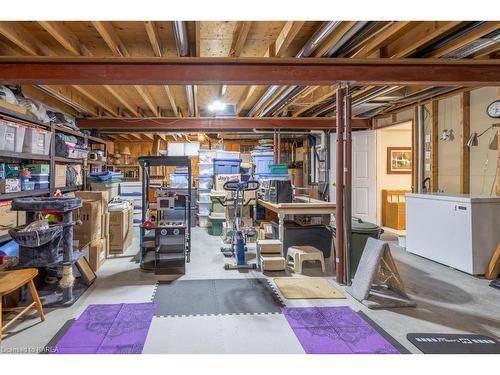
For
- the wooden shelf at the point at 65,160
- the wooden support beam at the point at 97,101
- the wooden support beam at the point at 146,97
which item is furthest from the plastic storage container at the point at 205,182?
the wooden shelf at the point at 65,160

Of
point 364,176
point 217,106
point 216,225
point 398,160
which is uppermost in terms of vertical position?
point 217,106

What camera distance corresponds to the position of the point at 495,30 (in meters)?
2.97

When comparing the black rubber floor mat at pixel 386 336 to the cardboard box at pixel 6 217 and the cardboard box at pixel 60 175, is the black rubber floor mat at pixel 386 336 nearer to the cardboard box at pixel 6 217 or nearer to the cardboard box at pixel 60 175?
the cardboard box at pixel 6 217

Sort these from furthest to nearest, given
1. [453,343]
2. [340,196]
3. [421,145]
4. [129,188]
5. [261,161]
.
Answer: [261,161], [129,188], [421,145], [340,196], [453,343]

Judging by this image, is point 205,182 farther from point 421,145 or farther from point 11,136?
point 421,145

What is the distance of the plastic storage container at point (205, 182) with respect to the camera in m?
8.05

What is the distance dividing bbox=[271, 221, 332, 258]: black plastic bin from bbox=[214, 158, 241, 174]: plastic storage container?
3.41 meters

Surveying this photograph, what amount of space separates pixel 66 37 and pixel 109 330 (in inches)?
116

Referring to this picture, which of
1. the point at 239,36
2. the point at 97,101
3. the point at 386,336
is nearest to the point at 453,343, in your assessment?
the point at 386,336

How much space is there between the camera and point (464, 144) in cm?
480

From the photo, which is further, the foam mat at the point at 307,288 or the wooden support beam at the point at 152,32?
the foam mat at the point at 307,288

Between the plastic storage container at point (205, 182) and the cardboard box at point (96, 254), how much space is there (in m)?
3.77

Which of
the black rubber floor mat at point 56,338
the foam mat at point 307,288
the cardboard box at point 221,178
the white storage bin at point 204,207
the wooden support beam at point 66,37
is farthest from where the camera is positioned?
the white storage bin at point 204,207

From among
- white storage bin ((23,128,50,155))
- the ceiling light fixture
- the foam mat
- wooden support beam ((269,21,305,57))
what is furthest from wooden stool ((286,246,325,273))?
white storage bin ((23,128,50,155))
